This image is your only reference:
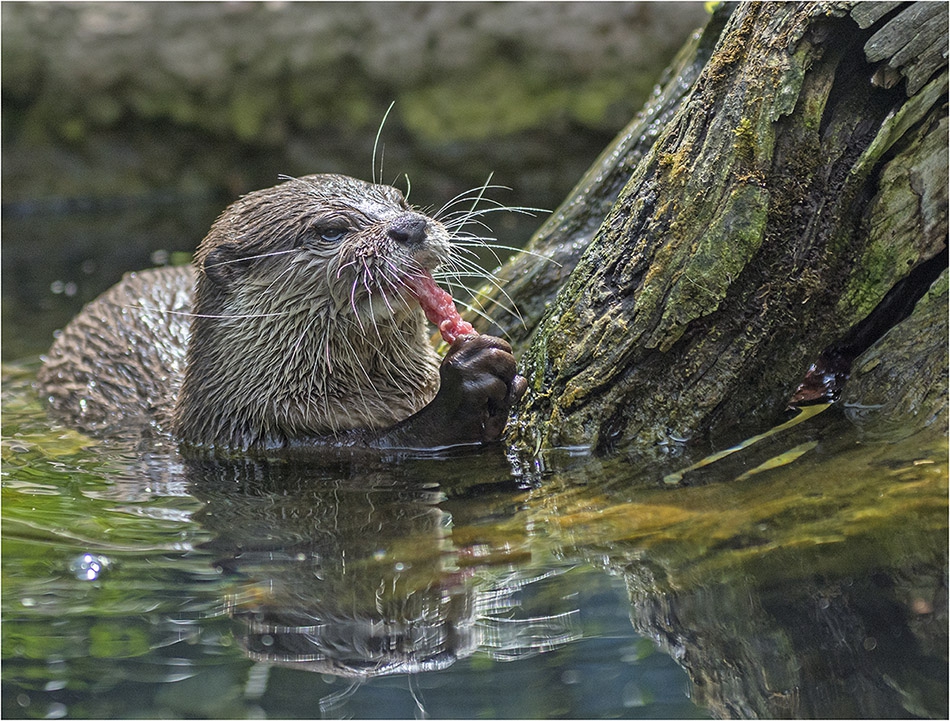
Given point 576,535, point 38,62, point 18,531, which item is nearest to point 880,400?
point 576,535

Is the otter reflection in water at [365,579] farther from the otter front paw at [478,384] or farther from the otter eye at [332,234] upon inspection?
the otter eye at [332,234]

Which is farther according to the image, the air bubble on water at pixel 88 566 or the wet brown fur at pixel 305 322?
the wet brown fur at pixel 305 322

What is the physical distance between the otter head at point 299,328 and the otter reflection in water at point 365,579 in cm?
32

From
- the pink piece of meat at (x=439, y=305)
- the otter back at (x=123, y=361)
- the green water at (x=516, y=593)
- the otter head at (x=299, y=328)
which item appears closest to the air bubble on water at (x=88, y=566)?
the green water at (x=516, y=593)

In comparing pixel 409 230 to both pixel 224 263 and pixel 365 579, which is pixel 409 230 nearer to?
pixel 224 263

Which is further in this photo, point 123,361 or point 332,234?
point 123,361

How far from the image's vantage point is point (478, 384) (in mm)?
2885

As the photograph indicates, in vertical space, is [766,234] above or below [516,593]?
above

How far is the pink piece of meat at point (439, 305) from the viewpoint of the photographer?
118 inches

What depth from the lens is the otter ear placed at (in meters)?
3.38

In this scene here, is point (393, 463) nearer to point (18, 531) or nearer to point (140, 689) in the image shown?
point (18, 531)

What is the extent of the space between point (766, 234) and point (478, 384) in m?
0.85

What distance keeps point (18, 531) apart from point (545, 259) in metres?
1.80

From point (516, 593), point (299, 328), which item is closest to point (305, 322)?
point (299, 328)
